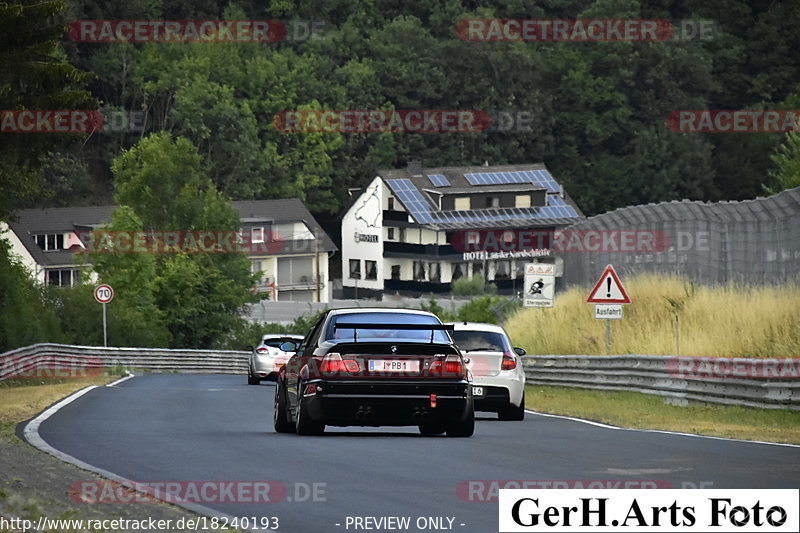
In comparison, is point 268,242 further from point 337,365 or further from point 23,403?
point 337,365

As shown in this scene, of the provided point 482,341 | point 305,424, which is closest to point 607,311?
point 482,341

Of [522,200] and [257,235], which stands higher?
[522,200]

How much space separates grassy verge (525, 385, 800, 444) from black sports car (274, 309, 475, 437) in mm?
3600

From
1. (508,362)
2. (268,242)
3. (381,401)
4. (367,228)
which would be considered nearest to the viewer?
(381,401)

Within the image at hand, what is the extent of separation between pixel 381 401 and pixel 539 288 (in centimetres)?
2025

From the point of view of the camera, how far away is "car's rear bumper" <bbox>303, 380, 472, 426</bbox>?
1697 cm

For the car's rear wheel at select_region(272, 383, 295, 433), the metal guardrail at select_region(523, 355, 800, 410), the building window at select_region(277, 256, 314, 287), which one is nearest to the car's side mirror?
the car's rear wheel at select_region(272, 383, 295, 433)

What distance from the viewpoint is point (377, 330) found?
695 inches

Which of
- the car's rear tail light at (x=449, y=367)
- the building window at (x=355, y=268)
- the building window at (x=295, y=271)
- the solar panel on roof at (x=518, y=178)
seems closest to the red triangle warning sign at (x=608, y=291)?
the car's rear tail light at (x=449, y=367)

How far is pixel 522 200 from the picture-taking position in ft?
415

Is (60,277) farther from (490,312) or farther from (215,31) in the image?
(490,312)

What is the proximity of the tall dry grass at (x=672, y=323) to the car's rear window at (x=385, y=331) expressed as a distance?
1143 centimetres

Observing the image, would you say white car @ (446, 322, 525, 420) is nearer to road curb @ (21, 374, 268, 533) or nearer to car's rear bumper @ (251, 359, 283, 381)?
road curb @ (21, 374, 268, 533)

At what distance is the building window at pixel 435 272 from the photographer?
396 feet
